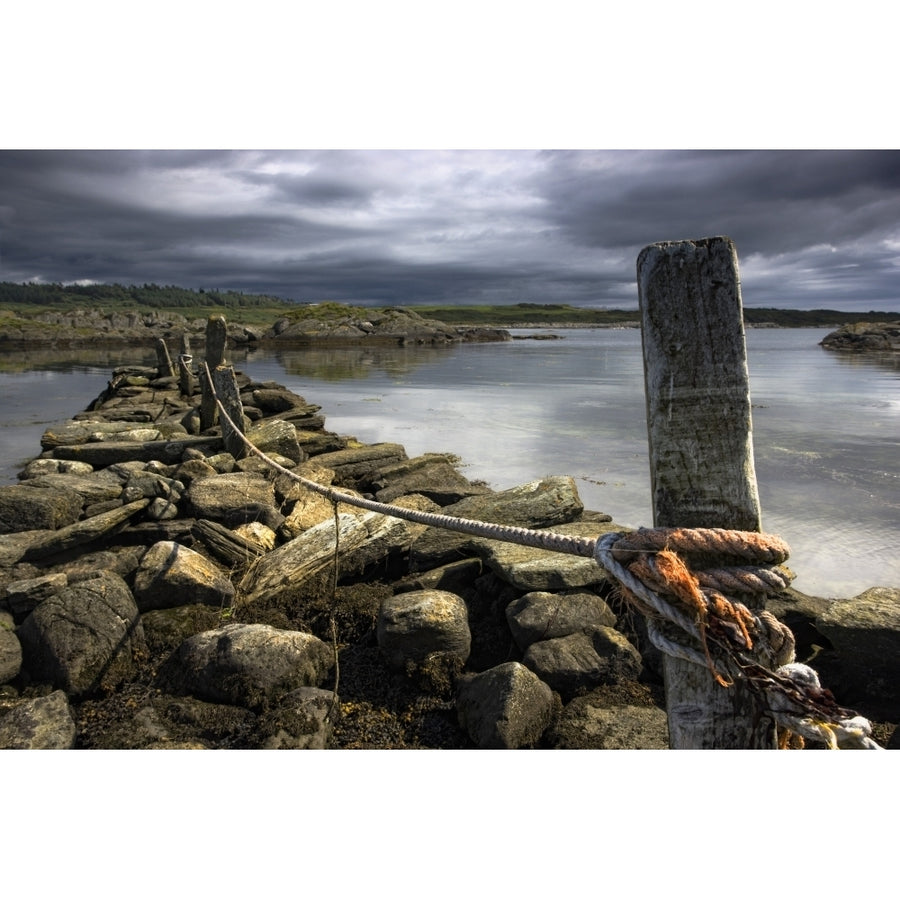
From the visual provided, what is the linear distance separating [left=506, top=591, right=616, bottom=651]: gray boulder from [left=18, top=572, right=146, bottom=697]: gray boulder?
2635mm

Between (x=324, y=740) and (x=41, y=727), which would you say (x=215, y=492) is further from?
(x=324, y=740)

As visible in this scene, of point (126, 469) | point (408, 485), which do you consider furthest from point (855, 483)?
point (126, 469)

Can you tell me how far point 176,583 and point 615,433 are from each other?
32.7ft

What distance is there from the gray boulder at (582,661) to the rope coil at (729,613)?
2068 mm

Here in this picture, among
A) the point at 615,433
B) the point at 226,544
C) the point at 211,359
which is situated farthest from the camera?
the point at 615,433

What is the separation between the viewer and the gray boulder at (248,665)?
385cm

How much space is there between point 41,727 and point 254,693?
3.70 feet

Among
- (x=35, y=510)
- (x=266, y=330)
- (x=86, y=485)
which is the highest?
(x=266, y=330)

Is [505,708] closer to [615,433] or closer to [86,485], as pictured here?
[86,485]

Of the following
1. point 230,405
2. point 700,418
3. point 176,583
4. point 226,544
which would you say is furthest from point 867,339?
point 700,418

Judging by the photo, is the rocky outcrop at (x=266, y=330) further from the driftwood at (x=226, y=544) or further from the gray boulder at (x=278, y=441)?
the driftwood at (x=226, y=544)

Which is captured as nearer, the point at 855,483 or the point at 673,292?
the point at 673,292

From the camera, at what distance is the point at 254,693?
3.80 metres

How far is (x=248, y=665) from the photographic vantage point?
12.7ft
